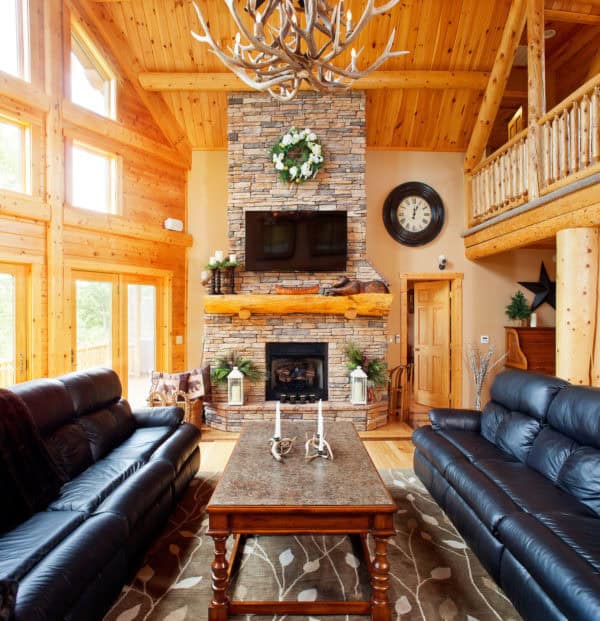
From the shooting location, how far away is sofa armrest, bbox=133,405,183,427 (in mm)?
3328

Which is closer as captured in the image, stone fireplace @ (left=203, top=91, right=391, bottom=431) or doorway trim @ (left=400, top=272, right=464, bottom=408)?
stone fireplace @ (left=203, top=91, right=391, bottom=431)

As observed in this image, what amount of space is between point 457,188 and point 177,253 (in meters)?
4.40

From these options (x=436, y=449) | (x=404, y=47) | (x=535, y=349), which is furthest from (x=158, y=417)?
(x=404, y=47)

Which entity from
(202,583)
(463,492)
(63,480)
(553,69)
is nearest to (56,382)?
(63,480)

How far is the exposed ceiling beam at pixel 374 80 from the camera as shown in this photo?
16.7ft

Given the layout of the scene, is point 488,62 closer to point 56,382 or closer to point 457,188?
point 457,188

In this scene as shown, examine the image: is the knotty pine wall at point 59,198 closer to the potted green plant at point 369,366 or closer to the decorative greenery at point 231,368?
the decorative greenery at point 231,368

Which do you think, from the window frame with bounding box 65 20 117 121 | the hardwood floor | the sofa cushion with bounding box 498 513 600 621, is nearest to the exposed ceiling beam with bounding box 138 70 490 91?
the window frame with bounding box 65 20 117 121

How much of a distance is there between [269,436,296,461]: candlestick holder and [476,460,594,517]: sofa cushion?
1.26 m

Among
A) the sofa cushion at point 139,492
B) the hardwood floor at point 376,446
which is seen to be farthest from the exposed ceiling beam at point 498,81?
the sofa cushion at point 139,492

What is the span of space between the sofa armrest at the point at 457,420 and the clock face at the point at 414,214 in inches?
130

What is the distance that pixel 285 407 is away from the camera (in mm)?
4965

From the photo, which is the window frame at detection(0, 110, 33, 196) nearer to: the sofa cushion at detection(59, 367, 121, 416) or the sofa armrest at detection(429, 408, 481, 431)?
the sofa cushion at detection(59, 367, 121, 416)

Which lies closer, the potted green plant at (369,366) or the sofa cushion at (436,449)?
the sofa cushion at (436,449)
